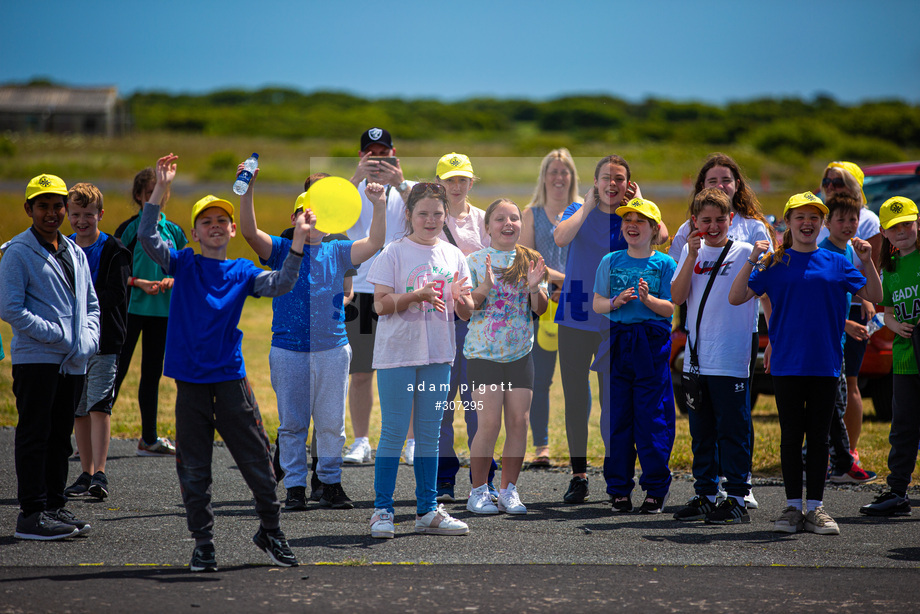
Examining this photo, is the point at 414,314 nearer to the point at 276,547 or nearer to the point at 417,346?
the point at 417,346

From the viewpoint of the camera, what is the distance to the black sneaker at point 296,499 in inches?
221

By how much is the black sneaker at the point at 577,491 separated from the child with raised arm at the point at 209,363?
2.20 meters

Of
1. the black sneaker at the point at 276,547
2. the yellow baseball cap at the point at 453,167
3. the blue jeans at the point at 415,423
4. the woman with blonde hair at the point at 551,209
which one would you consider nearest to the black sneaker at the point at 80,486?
the black sneaker at the point at 276,547

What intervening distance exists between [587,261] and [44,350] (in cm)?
345

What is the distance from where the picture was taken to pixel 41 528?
4.79 meters

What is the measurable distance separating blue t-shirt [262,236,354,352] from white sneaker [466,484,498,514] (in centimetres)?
130

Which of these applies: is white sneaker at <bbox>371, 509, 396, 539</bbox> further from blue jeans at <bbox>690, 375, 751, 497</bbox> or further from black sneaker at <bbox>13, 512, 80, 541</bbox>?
blue jeans at <bbox>690, 375, 751, 497</bbox>

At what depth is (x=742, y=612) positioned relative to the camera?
12.6 ft

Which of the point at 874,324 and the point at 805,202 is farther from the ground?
the point at 805,202

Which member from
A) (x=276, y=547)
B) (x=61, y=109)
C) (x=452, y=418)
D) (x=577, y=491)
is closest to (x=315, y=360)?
(x=452, y=418)

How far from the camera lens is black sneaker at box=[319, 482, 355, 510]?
576 centimetres

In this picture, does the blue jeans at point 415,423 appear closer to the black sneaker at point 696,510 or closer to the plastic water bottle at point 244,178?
the plastic water bottle at point 244,178

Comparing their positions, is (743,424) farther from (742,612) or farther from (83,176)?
(83,176)

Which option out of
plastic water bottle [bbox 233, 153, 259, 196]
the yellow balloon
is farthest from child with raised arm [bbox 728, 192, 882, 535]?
plastic water bottle [bbox 233, 153, 259, 196]
